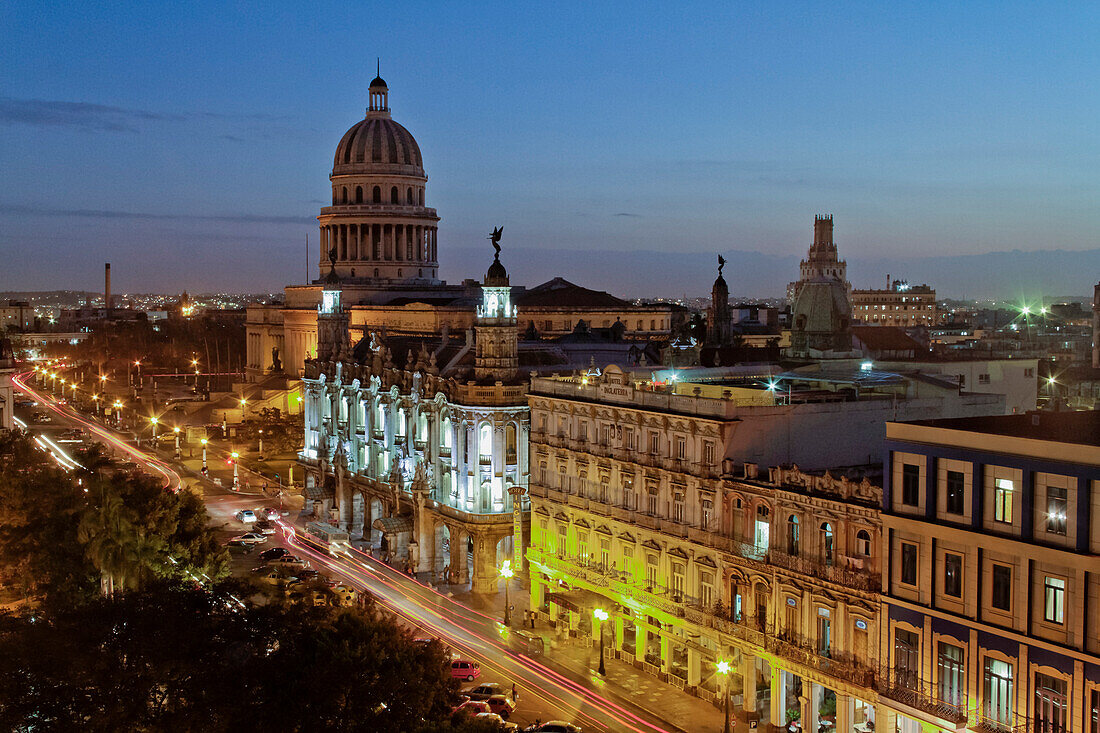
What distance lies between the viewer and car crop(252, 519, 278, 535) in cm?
8688

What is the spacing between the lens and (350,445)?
92000mm

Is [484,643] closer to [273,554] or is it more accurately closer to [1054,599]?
[273,554]

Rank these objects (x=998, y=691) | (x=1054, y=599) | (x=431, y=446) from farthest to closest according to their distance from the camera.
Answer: (x=431, y=446), (x=998, y=691), (x=1054, y=599)

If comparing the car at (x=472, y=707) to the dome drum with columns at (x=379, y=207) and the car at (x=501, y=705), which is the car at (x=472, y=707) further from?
the dome drum with columns at (x=379, y=207)

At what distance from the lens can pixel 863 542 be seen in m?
46.1

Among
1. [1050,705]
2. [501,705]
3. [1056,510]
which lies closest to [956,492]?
[1056,510]

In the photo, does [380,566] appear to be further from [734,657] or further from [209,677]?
[209,677]

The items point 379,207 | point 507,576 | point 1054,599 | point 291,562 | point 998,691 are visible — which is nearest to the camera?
point 1054,599

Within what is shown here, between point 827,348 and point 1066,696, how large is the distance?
1960 inches

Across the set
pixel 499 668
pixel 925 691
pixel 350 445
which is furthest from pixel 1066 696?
pixel 350 445

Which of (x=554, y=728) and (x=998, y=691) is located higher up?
(x=998, y=691)

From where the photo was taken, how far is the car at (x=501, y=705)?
49781 millimetres

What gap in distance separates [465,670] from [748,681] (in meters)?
12.6

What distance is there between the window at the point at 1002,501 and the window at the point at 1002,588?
1.59 m
